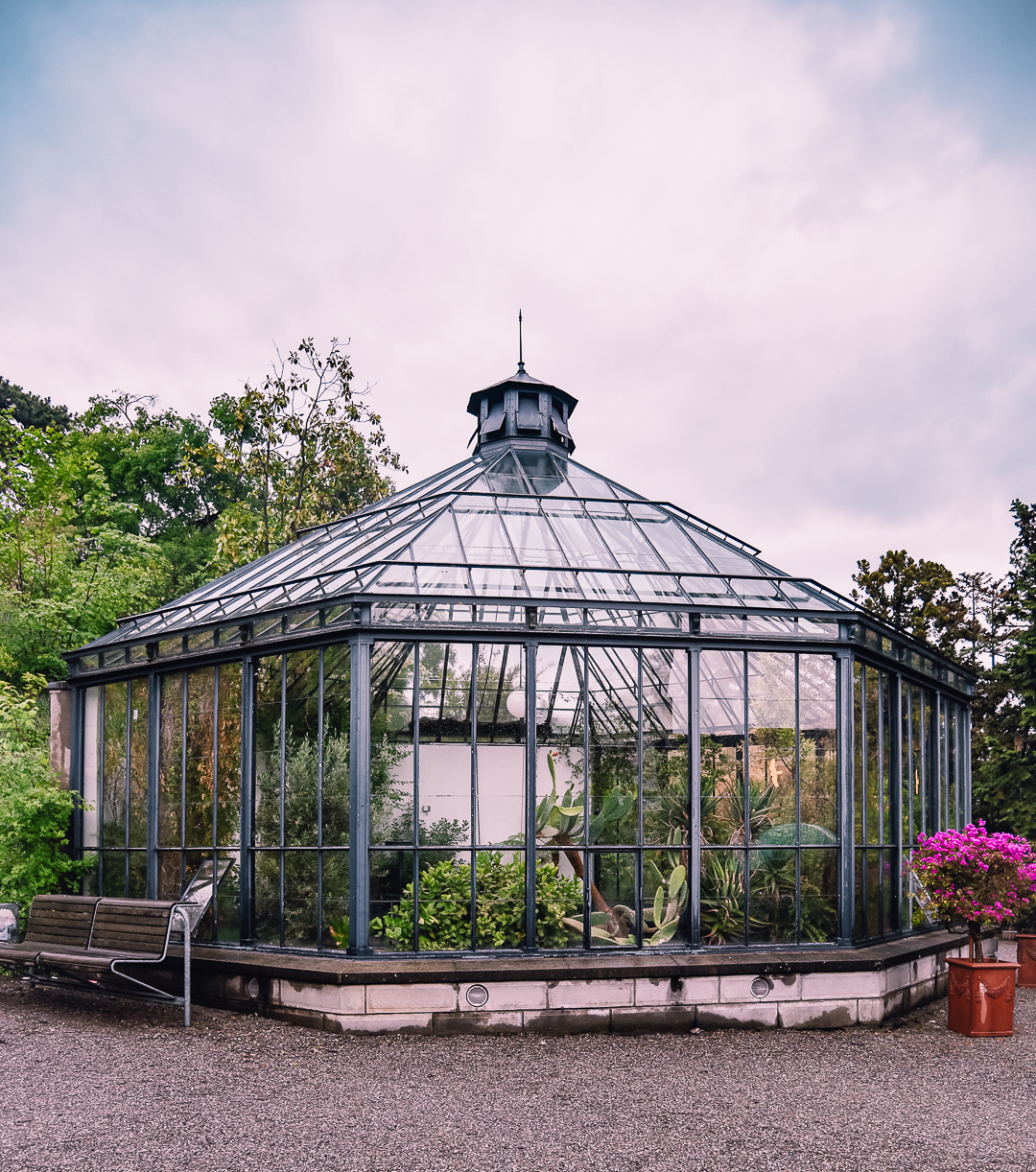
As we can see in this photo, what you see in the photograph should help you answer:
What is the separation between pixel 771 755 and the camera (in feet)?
28.1

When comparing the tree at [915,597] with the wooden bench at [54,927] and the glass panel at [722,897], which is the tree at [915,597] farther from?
the wooden bench at [54,927]

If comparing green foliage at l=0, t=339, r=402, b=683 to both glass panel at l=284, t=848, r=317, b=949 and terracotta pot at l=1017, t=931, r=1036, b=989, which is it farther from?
terracotta pot at l=1017, t=931, r=1036, b=989

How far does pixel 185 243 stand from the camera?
14.5 metres

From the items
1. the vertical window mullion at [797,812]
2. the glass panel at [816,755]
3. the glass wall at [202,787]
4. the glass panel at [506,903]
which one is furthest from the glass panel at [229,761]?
the glass panel at [816,755]

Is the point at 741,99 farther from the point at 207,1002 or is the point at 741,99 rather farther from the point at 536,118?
the point at 207,1002

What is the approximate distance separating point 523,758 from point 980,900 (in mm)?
4163

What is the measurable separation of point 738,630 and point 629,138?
17.6 feet

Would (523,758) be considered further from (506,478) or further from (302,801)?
(506,478)

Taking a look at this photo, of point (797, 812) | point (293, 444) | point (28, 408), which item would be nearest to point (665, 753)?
point (797, 812)

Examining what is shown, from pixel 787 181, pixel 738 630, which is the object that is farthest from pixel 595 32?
pixel 738 630

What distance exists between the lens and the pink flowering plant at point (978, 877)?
805cm

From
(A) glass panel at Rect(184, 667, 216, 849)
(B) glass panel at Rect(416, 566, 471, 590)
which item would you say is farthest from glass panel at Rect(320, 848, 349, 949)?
(B) glass panel at Rect(416, 566, 471, 590)

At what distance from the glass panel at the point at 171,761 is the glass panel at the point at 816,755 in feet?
19.4

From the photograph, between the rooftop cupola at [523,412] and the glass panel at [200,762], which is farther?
the rooftop cupola at [523,412]
